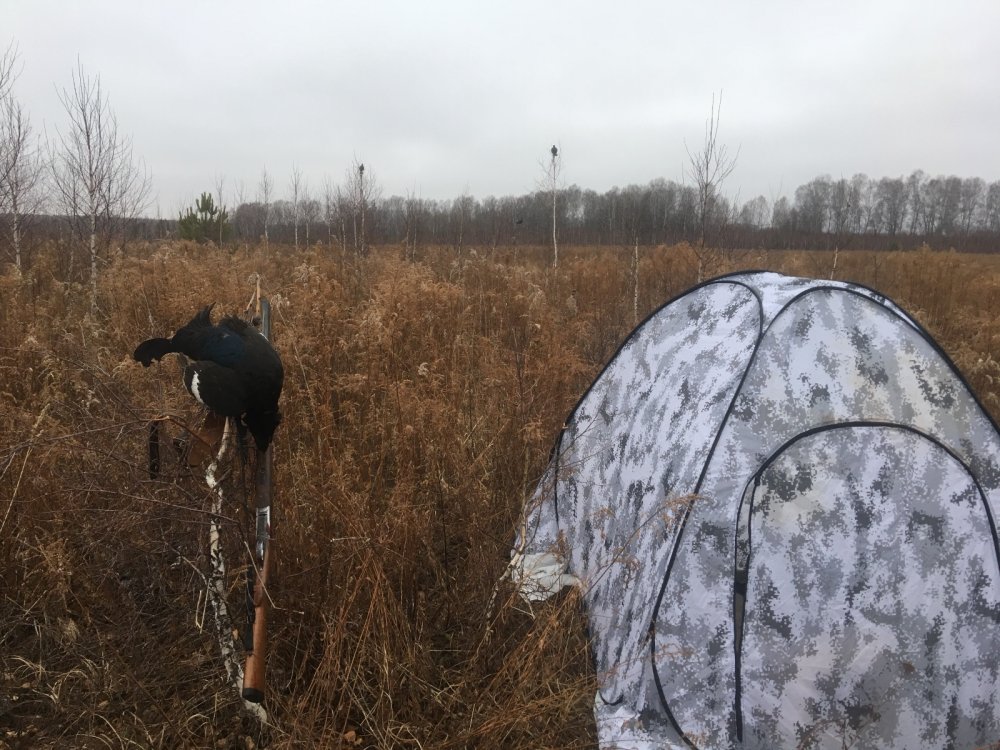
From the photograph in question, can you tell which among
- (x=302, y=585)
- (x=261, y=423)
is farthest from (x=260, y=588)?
(x=302, y=585)

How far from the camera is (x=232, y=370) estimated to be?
1276 mm

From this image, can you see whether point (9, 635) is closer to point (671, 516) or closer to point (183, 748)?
point (183, 748)

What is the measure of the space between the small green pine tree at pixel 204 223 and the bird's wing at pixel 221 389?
13593 millimetres

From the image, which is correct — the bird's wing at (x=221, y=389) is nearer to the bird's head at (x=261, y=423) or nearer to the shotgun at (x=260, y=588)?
the bird's head at (x=261, y=423)

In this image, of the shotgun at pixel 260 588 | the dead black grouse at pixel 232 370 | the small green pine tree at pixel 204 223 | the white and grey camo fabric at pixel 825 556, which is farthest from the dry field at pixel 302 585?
the small green pine tree at pixel 204 223

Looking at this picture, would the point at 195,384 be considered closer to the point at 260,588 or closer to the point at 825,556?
the point at 260,588

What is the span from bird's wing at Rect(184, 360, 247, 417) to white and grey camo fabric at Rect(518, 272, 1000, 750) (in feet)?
4.08

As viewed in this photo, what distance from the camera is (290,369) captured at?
3598 mm

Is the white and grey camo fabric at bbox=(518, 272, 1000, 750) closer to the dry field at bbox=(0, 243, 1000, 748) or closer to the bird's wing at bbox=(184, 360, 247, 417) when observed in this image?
the dry field at bbox=(0, 243, 1000, 748)

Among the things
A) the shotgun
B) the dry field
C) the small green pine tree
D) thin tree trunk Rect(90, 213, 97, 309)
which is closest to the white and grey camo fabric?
the dry field

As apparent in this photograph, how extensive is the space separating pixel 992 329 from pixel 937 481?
7.43 metres

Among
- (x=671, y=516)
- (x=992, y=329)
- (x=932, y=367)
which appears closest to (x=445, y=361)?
(x=671, y=516)

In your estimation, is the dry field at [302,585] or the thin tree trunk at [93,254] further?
the thin tree trunk at [93,254]

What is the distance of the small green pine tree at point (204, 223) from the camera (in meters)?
13.3
